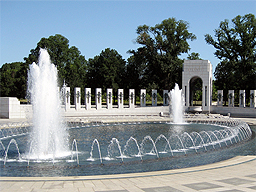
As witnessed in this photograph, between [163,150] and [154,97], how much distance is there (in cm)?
2753

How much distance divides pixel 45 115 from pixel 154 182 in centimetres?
787

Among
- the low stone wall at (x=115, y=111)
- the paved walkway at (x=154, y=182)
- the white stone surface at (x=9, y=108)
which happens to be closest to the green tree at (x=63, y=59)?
the low stone wall at (x=115, y=111)

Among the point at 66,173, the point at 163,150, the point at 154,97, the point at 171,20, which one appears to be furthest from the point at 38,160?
the point at 171,20

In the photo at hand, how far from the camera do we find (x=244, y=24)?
4641 cm

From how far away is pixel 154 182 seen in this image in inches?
330

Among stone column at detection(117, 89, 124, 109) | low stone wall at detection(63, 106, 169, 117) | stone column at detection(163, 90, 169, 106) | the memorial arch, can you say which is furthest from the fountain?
stone column at detection(163, 90, 169, 106)

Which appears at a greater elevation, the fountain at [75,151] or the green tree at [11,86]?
the green tree at [11,86]

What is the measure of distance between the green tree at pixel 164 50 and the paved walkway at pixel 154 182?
3833 centimetres

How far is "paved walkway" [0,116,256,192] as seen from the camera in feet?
25.2

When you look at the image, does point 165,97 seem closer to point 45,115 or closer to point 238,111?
point 238,111

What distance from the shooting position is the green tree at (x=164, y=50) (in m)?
47.5

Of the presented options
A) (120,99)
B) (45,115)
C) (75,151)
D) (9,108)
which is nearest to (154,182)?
(75,151)

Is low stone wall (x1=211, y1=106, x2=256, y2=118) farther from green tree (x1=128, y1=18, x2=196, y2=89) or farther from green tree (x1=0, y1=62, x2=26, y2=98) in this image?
Answer: green tree (x1=0, y1=62, x2=26, y2=98)

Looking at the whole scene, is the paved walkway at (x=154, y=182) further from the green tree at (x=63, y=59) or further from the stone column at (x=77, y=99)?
the green tree at (x=63, y=59)
